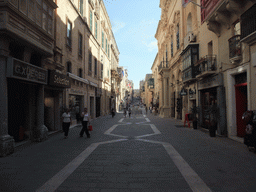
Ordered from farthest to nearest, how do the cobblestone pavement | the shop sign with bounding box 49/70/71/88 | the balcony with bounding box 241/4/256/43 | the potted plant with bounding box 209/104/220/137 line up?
the shop sign with bounding box 49/70/71/88 < the potted plant with bounding box 209/104/220/137 < the balcony with bounding box 241/4/256/43 < the cobblestone pavement

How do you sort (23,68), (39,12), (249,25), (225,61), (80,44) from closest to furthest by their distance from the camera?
(23,68) → (249,25) → (39,12) → (225,61) → (80,44)

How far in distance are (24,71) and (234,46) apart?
9493 mm

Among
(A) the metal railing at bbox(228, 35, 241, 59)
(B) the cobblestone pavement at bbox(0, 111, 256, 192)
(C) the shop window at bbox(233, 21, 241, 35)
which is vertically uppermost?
(C) the shop window at bbox(233, 21, 241, 35)

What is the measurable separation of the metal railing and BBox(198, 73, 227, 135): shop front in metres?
1.63

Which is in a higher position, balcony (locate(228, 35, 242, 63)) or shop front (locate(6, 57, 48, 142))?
balcony (locate(228, 35, 242, 63))

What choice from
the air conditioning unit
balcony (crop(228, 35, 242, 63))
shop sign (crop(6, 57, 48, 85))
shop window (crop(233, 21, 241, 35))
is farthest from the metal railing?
shop sign (crop(6, 57, 48, 85))

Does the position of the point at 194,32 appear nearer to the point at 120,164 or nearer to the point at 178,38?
the point at 178,38

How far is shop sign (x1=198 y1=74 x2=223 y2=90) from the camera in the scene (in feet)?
34.1

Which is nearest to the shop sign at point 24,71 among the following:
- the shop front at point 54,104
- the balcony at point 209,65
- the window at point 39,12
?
the shop front at point 54,104

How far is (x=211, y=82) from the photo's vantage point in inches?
452

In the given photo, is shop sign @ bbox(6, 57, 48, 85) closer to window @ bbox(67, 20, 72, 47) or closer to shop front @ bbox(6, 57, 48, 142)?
shop front @ bbox(6, 57, 48, 142)

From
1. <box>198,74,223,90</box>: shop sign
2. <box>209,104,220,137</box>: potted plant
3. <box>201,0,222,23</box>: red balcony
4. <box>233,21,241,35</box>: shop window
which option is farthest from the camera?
<box>198,74,223,90</box>: shop sign

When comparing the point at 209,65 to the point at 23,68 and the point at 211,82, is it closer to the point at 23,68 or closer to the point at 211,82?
the point at 211,82

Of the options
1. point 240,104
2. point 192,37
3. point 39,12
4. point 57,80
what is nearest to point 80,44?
point 57,80
